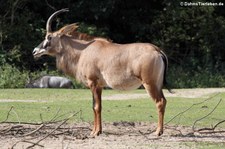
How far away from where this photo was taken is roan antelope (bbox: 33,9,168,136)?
1198 cm

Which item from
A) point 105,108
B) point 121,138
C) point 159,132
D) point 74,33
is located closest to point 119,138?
point 121,138

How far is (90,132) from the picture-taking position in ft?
40.6

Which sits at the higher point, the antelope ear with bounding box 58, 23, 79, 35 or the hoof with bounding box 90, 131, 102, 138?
the antelope ear with bounding box 58, 23, 79, 35

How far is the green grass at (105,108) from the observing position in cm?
1484

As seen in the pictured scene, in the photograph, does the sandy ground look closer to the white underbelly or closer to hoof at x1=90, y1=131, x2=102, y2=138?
hoof at x1=90, y1=131, x2=102, y2=138

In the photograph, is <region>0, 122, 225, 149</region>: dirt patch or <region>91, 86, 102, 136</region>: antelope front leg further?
<region>91, 86, 102, 136</region>: antelope front leg

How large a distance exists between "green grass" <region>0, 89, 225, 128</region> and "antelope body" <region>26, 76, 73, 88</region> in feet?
10.5

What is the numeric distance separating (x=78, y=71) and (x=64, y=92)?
9.63 m

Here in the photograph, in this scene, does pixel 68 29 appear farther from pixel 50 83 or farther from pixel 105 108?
pixel 50 83

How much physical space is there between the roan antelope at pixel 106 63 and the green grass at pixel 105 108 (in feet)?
5.12

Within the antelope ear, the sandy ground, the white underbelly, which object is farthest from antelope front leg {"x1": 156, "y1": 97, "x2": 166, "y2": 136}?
the antelope ear

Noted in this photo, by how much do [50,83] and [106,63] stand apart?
13313 mm

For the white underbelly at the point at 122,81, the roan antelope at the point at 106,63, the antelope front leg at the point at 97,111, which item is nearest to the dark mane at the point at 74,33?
the roan antelope at the point at 106,63

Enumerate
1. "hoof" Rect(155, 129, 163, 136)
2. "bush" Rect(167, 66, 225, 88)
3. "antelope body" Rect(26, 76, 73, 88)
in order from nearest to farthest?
1. "hoof" Rect(155, 129, 163, 136)
2. "antelope body" Rect(26, 76, 73, 88)
3. "bush" Rect(167, 66, 225, 88)
